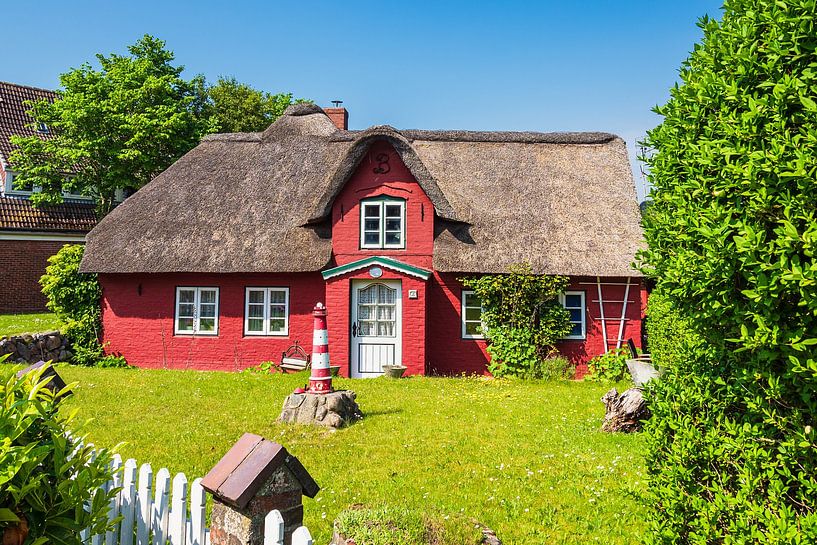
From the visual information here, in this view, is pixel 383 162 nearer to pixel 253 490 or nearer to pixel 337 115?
pixel 337 115

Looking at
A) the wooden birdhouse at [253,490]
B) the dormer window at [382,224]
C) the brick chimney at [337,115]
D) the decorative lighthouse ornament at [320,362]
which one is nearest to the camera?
the wooden birdhouse at [253,490]

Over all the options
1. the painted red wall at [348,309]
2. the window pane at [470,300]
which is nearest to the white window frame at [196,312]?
the painted red wall at [348,309]

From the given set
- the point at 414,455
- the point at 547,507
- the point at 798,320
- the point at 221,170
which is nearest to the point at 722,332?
the point at 798,320

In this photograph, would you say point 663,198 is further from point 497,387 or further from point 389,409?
point 497,387

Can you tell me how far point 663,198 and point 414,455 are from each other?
16.0ft

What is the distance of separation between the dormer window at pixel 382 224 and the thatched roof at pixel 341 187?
35.2 inches

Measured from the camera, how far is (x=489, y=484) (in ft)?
20.0

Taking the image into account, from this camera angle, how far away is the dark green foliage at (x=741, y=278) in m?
2.63

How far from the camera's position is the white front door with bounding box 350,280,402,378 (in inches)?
551

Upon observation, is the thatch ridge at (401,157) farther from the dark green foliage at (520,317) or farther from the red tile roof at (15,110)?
the red tile roof at (15,110)

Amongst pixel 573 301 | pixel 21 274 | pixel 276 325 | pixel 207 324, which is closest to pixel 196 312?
pixel 207 324

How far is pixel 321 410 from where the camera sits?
8.66m

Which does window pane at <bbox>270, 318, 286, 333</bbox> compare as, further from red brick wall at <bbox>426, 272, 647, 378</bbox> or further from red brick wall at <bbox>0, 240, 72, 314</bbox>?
red brick wall at <bbox>0, 240, 72, 314</bbox>

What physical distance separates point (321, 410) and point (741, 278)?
6822mm
